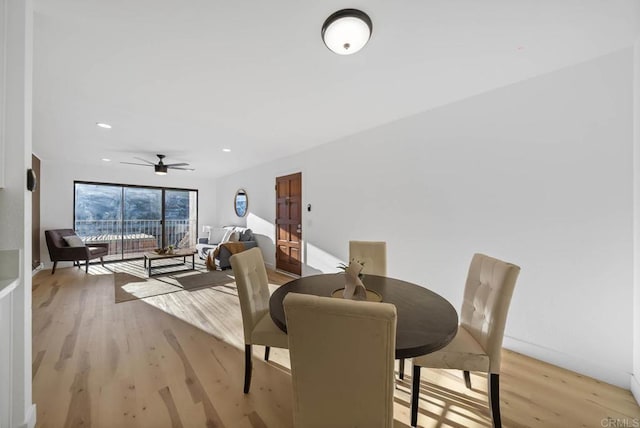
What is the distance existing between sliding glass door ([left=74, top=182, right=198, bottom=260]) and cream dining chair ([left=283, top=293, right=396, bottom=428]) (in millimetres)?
7210

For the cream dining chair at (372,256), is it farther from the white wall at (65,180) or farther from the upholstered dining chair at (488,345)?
the white wall at (65,180)

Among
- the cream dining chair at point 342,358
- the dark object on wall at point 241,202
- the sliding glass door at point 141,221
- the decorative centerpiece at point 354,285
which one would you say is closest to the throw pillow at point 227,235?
the dark object on wall at point 241,202

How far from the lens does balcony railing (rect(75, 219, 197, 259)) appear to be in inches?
242

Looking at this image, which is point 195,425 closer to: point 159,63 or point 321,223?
point 159,63

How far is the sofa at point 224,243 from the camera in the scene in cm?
505

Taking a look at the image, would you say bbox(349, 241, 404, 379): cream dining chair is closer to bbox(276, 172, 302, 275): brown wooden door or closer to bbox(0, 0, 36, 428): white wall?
bbox(0, 0, 36, 428): white wall

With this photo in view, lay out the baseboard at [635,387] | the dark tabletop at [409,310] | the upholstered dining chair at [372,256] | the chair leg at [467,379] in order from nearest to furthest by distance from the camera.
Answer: the dark tabletop at [409,310] → the baseboard at [635,387] → the chair leg at [467,379] → the upholstered dining chair at [372,256]

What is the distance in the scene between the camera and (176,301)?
3350 millimetres

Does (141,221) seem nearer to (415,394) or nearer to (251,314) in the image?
(251,314)

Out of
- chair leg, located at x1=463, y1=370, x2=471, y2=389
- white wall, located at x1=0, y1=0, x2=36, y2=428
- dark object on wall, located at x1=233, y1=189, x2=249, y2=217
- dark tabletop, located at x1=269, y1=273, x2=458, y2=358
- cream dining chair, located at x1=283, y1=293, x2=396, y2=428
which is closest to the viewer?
cream dining chair, located at x1=283, y1=293, x2=396, y2=428

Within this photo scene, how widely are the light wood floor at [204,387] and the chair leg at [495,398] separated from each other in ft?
0.51

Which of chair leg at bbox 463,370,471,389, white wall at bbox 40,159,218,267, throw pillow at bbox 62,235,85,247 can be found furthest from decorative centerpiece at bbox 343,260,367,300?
white wall at bbox 40,159,218,267

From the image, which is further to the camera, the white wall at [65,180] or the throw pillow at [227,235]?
the throw pillow at [227,235]

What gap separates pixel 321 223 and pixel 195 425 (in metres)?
3.04
